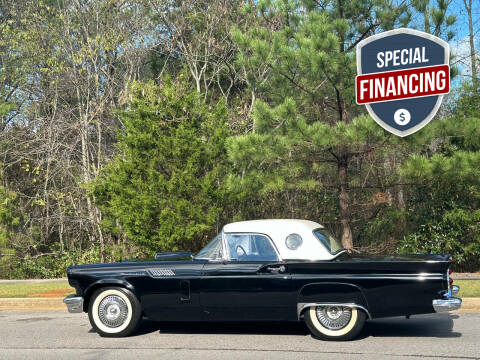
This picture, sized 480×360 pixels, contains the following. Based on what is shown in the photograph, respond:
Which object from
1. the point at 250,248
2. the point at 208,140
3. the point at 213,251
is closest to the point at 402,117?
the point at 208,140

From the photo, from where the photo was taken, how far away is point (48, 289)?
13.5 meters

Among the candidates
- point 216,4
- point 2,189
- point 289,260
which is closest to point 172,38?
point 216,4

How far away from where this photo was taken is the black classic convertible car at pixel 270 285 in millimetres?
7047

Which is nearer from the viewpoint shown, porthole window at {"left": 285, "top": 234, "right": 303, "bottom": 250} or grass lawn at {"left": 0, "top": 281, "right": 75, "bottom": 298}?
porthole window at {"left": 285, "top": 234, "right": 303, "bottom": 250}

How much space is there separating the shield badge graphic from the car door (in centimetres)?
671

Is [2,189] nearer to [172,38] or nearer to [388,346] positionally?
[172,38]

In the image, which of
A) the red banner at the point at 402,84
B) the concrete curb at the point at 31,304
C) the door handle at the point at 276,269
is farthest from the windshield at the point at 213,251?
the red banner at the point at 402,84

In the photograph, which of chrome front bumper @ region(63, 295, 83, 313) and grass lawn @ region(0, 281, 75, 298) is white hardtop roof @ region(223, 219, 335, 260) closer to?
chrome front bumper @ region(63, 295, 83, 313)

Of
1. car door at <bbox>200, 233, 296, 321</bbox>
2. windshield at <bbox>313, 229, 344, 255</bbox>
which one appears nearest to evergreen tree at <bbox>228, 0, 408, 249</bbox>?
windshield at <bbox>313, 229, 344, 255</bbox>

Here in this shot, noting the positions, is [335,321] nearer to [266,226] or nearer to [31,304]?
[266,226]

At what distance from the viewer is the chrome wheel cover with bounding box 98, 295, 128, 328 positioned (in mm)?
7999

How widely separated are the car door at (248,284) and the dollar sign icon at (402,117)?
6.96m

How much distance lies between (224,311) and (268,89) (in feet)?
28.8

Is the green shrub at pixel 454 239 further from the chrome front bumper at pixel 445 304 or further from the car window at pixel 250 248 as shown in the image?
the car window at pixel 250 248
